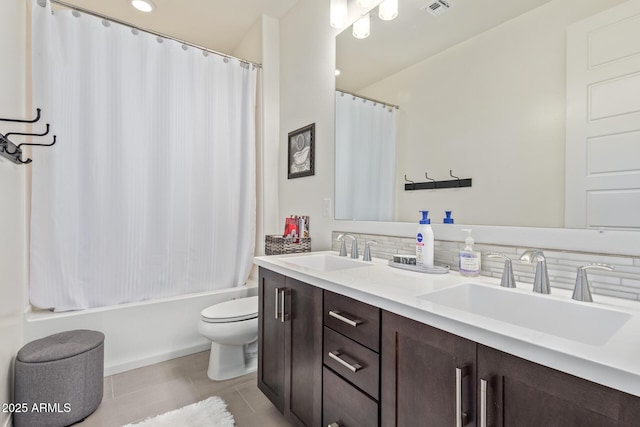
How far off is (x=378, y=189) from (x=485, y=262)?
2.35 ft

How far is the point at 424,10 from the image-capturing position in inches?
57.1

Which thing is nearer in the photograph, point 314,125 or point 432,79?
point 432,79

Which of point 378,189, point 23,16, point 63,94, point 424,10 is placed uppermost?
point 23,16

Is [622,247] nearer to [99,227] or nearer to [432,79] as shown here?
[432,79]

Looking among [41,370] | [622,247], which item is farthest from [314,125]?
[41,370]

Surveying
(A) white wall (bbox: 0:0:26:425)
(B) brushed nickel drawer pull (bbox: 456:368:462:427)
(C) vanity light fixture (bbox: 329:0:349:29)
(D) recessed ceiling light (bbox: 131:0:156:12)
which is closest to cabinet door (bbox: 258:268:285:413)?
(B) brushed nickel drawer pull (bbox: 456:368:462:427)

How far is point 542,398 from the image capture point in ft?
1.89

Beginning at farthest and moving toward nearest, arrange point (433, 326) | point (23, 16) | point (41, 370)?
point (23, 16) < point (41, 370) < point (433, 326)

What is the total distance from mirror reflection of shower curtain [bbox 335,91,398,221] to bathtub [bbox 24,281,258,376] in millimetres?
1287

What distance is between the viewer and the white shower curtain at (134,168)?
69.6 inches

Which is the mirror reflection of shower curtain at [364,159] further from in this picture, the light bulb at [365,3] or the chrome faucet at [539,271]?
the chrome faucet at [539,271]

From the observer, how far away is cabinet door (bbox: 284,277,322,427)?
3.84 ft

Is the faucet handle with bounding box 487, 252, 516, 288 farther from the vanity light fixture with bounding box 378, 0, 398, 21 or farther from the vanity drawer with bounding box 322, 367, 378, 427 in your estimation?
the vanity light fixture with bounding box 378, 0, 398, 21

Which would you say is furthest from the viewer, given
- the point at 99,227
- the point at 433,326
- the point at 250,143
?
the point at 250,143
